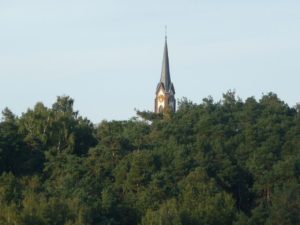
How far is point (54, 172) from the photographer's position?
46625mm

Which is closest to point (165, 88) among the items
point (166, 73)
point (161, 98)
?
point (161, 98)

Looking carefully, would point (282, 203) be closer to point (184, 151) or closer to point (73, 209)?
point (184, 151)

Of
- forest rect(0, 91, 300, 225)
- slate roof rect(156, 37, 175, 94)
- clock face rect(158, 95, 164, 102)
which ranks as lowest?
forest rect(0, 91, 300, 225)

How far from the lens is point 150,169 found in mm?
46531

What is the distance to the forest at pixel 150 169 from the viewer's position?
42562mm

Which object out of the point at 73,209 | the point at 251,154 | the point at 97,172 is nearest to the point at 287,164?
the point at 251,154

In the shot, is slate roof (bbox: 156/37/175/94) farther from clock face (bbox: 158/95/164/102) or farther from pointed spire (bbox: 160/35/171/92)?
clock face (bbox: 158/95/164/102)

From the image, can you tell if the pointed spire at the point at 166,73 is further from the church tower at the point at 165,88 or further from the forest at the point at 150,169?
the forest at the point at 150,169

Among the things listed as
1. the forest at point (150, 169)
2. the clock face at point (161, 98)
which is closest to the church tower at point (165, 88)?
the clock face at point (161, 98)

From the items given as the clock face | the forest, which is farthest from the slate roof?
the forest

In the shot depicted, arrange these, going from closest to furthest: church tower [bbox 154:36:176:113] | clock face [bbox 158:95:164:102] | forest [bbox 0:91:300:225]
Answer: forest [bbox 0:91:300:225] < church tower [bbox 154:36:176:113] < clock face [bbox 158:95:164:102]

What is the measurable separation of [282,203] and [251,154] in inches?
229

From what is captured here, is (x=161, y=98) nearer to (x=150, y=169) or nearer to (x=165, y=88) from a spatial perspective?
(x=165, y=88)

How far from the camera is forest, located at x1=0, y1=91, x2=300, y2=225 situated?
42562 millimetres
